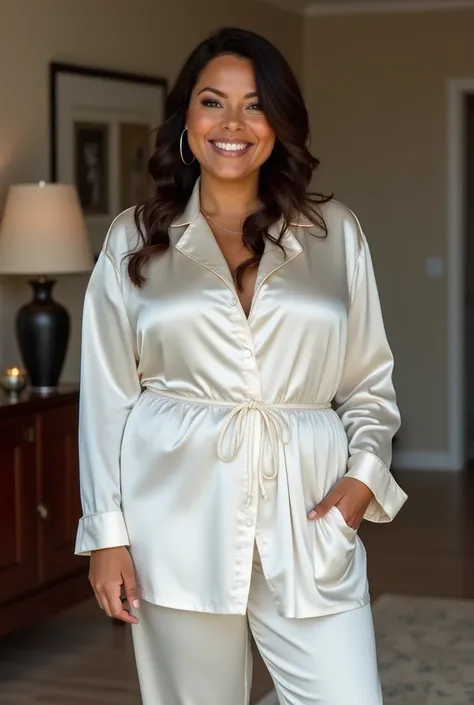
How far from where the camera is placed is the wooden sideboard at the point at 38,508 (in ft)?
12.3

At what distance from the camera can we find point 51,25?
4.83 meters

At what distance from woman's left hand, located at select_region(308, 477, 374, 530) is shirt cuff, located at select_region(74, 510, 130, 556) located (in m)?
0.28

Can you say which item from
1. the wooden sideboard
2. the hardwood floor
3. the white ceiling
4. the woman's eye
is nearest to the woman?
the woman's eye

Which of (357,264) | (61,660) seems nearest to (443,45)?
(61,660)

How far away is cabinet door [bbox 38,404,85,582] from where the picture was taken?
12.9ft

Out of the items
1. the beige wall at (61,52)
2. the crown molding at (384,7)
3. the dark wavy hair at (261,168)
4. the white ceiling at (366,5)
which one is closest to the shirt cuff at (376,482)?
the dark wavy hair at (261,168)

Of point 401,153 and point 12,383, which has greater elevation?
point 401,153

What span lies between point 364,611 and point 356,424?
279 mm

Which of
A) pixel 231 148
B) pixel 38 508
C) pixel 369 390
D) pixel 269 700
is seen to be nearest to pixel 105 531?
pixel 369 390

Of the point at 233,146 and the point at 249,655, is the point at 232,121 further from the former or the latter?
the point at 249,655

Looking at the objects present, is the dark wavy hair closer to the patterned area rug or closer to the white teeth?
the white teeth

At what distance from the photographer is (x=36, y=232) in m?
4.19

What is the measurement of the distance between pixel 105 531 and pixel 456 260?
5.69 metres

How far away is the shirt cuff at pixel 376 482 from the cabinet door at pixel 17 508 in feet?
6.54
